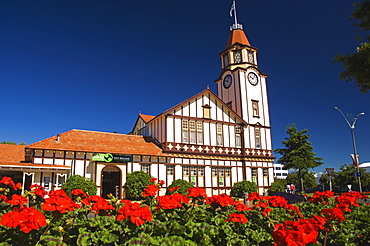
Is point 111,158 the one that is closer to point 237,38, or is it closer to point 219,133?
point 219,133

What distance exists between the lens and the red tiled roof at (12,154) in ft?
72.6

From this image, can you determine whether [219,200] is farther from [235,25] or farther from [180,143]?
[235,25]

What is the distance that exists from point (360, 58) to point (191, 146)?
56.7ft

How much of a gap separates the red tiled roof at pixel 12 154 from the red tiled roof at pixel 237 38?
24727 mm

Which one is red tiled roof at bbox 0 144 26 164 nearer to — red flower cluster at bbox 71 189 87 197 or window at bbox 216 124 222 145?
red flower cluster at bbox 71 189 87 197

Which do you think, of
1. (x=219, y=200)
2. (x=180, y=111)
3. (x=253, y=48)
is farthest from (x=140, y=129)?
(x=219, y=200)

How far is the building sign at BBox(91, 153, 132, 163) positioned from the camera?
21625mm

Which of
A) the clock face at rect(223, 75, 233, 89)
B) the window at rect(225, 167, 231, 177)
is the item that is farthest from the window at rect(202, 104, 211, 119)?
the clock face at rect(223, 75, 233, 89)

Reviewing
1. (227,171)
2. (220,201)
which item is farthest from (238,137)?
(220,201)

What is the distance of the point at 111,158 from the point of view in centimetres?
2225

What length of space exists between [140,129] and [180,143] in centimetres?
793

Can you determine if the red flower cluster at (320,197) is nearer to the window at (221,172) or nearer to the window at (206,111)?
the window at (221,172)

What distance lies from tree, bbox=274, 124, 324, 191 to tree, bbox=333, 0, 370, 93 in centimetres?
2632

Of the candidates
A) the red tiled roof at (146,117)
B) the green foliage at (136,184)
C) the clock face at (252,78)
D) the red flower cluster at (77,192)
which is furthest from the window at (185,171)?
the red flower cluster at (77,192)
